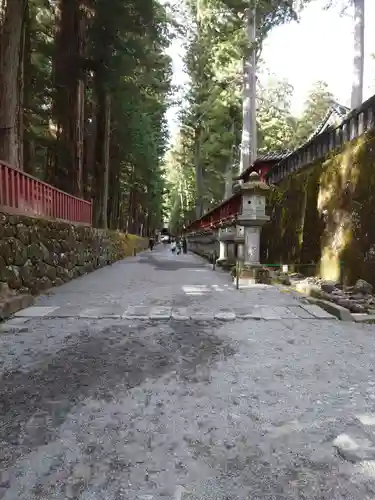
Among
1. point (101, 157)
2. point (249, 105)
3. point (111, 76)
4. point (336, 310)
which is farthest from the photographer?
point (249, 105)

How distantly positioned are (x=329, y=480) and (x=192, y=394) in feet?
3.99

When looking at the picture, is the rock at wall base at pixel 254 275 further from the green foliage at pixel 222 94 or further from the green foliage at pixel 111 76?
the green foliage at pixel 222 94

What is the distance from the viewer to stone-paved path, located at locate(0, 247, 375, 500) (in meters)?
1.86

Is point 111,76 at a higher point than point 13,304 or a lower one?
higher

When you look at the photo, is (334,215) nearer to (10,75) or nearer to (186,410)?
(186,410)

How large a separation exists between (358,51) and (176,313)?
1407 centimetres

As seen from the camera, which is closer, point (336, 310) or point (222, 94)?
point (336, 310)

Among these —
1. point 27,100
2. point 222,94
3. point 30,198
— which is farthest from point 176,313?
point 222,94

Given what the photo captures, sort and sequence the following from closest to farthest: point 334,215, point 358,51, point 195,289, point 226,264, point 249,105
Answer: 1. point 334,215
2. point 195,289
3. point 226,264
4. point 358,51
5. point 249,105

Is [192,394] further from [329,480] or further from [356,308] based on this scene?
[356,308]

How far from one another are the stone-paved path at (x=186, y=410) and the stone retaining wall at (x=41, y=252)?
1466 mm

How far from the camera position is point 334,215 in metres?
8.23

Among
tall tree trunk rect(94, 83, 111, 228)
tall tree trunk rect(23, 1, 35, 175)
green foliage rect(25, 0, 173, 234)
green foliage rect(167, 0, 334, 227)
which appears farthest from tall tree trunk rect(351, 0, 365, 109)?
tall tree trunk rect(23, 1, 35, 175)

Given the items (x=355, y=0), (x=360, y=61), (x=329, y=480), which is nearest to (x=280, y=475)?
(x=329, y=480)
